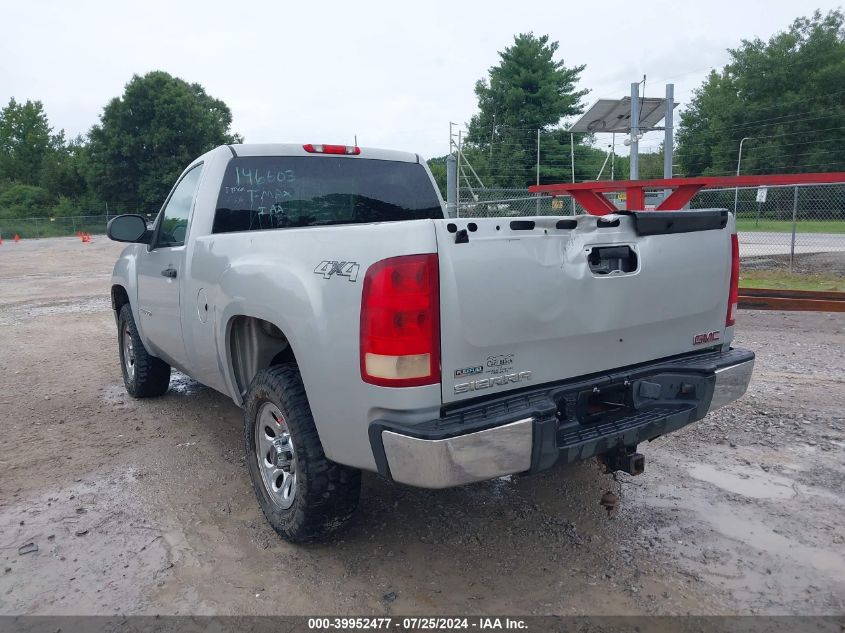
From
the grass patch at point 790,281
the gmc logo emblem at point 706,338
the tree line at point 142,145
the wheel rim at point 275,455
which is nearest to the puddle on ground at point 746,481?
the gmc logo emblem at point 706,338

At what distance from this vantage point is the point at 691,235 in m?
3.21

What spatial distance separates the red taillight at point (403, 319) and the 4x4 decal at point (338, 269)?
8 cm

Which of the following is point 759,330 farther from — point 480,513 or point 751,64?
point 751,64

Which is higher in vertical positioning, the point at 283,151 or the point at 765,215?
the point at 283,151

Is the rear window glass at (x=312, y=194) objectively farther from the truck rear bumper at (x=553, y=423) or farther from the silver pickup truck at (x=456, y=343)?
the truck rear bumper at (x=553, y=423)

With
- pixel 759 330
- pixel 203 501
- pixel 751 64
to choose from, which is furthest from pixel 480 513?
pixel 751 64

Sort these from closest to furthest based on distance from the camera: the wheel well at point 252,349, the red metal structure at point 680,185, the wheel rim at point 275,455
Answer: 1. the wheel rim at point 275,455
2. the wheel well at point 252,349
3. the red metal structure at point 680,185

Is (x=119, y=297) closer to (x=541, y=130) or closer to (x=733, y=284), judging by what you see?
(x=733, y=284)

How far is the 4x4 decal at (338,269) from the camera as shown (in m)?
2.59

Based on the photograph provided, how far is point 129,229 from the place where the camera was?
4703 mm

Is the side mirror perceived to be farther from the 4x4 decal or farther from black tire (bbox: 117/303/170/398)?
the 4x4 decal

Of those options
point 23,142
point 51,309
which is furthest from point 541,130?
point 23,142

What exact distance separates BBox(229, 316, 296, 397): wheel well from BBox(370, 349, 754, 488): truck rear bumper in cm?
112

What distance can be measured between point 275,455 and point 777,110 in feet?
158
